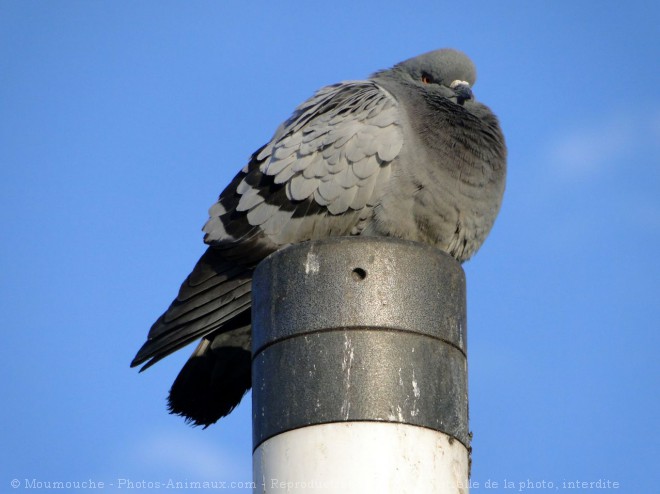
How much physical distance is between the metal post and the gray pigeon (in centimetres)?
194

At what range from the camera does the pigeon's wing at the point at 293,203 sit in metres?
7.84

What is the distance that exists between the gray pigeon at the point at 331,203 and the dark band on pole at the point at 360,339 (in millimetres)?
1936

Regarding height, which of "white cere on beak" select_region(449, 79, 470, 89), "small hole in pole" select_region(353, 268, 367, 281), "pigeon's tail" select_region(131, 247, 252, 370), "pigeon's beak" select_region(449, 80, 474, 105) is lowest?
"small hole in pole" select_region(353, 268, 367, 281)

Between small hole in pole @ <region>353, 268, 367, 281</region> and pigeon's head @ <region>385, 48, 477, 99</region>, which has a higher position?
pigeon's head @ <region>385, 48, 477, 99</region>

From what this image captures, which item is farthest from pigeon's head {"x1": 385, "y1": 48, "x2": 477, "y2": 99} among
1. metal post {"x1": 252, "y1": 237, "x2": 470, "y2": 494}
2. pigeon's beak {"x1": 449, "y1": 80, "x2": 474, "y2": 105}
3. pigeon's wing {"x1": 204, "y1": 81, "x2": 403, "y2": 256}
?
metal post {"x1": 252, "y1": 237, "x2": 470, "y2": 494}

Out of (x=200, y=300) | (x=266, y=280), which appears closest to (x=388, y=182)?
(x=200, y=300)

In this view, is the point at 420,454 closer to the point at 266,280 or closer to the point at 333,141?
the point at 266,280

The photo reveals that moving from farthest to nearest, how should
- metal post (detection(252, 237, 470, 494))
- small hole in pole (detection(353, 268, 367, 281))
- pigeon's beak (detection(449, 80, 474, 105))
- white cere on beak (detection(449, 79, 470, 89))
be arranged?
white cere on beak (detection(449, 79, 470, 89)) < pigeon's beak (detection(449, 80, 474, 105)) < small hole in pole (detection(353, 268, 367, 281)) < metal post (detection(252, 237, 470, 494))

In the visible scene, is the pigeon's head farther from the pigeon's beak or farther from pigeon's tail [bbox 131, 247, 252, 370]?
pigeon's tail [bbox 131, 247, 252, 370]

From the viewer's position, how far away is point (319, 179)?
Result: 799 cm

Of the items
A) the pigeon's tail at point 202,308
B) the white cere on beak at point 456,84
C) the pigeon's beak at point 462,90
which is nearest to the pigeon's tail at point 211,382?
the pigeon's tail at point 202,308

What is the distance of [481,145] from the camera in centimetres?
823

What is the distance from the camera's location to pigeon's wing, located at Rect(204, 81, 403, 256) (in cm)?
787

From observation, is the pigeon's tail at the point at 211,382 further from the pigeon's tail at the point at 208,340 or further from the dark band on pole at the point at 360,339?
Result: the dark band on pole at the point at 360,339
